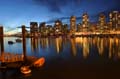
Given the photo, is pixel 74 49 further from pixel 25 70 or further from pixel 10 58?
pixel 25 70

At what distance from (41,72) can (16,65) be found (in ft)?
11.7

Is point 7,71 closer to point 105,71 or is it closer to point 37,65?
point 37,65

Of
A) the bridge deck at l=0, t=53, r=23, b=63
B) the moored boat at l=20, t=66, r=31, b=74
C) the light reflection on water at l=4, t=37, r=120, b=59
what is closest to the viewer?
the moored boat at l=20, t=66, r=31, b=74

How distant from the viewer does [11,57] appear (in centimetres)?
3875

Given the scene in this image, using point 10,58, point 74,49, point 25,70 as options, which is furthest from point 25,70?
point 74,49

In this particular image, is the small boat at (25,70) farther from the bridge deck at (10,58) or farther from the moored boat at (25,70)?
the bridge deck at (10,58)

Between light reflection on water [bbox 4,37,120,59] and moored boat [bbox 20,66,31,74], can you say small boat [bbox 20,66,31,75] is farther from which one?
light reflection on water [bbox 4,37,120,59]

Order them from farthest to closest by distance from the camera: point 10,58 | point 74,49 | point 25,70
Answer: point 74,49
point 10,58
point 25,70

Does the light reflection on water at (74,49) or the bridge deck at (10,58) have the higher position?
the bridge deck at (10,58)

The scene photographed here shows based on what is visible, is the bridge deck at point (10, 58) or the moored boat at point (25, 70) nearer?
the moored boat at point (25, 70)

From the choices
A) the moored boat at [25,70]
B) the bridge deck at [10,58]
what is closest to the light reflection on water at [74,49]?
the bridge deck at [10,58]

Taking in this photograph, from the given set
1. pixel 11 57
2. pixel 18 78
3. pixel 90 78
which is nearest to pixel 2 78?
pixel 18 78

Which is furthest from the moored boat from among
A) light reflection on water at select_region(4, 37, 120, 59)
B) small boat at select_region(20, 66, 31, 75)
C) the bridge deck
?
light reflection on water at select_region(4, 37, 120, 59)

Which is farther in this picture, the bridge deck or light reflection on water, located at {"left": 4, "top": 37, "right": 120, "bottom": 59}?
light reflection on water, located at {"left": 4, "top": 37, "right": 120, "bottom": 59}
